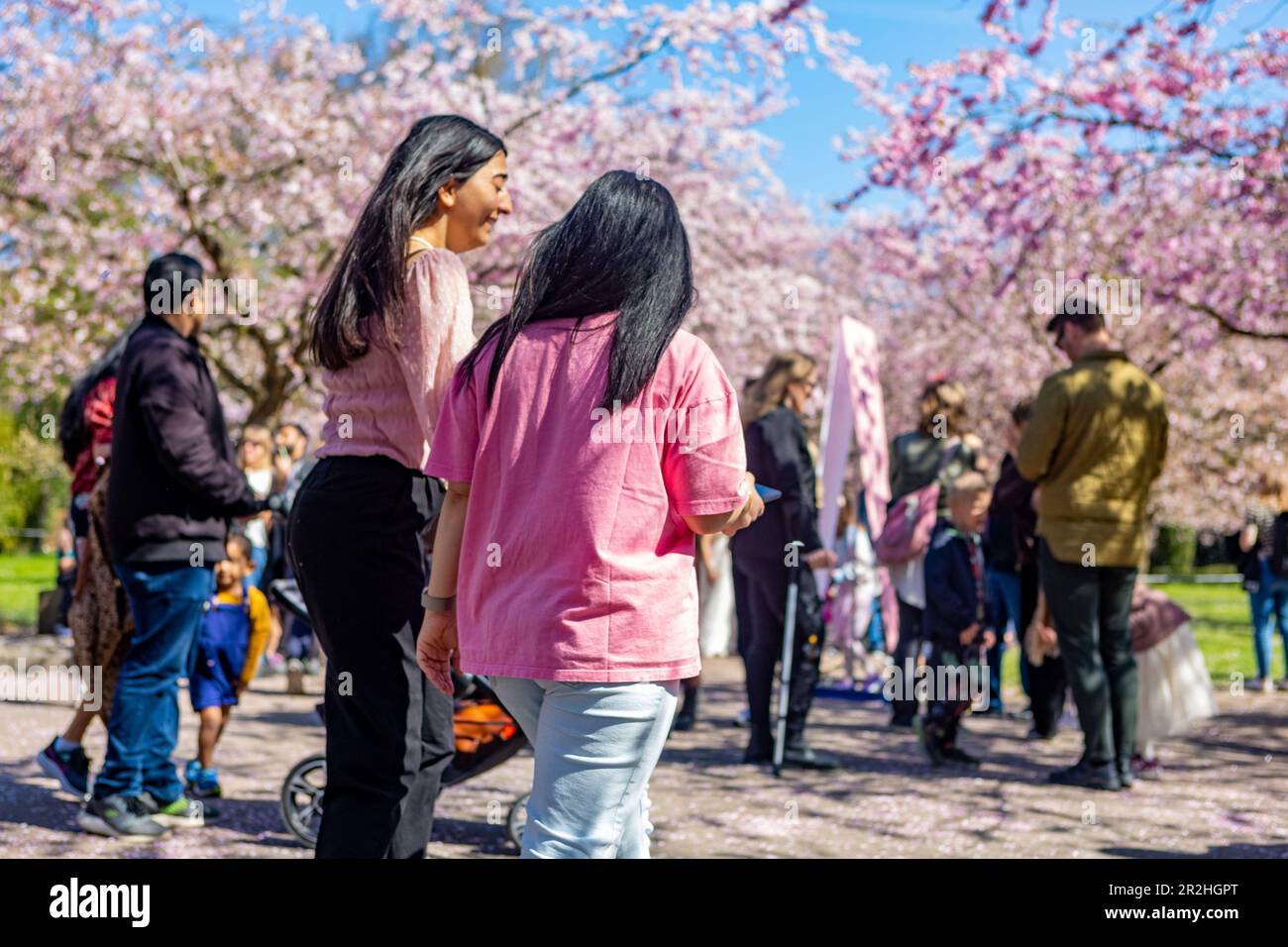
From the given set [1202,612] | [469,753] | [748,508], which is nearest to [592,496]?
[748,508]

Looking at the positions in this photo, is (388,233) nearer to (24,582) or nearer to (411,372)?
(411,372)

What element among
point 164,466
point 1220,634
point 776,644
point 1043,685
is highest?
point 164,466

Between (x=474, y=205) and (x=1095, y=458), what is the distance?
380cm

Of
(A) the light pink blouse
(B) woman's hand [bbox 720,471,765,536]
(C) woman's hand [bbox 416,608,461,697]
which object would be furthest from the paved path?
(B) woman's hand [bbox 720,471,765,536]

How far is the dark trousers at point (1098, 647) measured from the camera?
20.7 feet

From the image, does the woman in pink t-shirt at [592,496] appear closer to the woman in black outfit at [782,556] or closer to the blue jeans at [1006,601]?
the woman in black outfit at [782,556]

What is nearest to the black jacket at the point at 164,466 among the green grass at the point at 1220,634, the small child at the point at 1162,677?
the small child at the point at 1162,677

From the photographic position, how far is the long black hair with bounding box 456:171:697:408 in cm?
271

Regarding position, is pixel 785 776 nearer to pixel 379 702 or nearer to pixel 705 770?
pixel 705 770

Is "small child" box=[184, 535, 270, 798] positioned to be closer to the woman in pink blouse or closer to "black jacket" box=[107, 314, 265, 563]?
"black jacket" box=[107, 314, 265, 563]

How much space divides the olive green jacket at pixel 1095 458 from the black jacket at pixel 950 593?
2.19ft

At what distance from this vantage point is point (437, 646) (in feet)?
9.76

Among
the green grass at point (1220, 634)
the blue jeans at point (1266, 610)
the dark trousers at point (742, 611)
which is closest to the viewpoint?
the dark trousers at point (742, 611)

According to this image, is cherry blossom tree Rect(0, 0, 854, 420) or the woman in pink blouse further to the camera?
cherry blossom tree Rect(0, 0, 854, 420)
